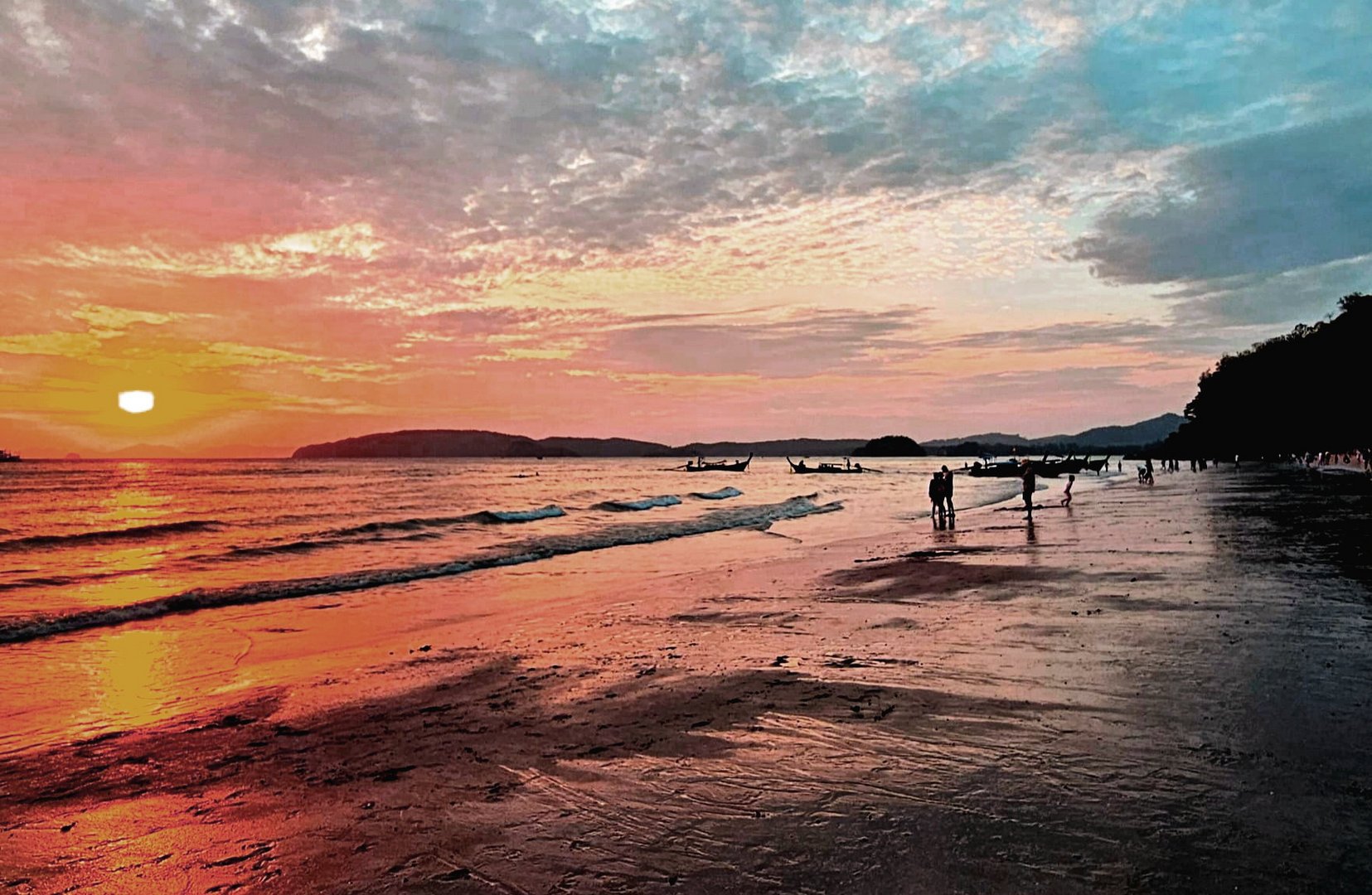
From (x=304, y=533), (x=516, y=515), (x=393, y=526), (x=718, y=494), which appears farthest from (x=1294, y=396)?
(x=304, y=533)

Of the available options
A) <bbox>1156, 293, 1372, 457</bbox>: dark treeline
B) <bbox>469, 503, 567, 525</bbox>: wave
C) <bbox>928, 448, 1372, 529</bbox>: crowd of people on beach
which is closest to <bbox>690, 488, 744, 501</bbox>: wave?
<bbox>928, 448, 1372, 529</bbox>: crowd of people on beach

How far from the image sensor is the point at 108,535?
33656 mm

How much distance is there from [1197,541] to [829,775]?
66.5ft

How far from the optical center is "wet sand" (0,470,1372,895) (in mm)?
4559

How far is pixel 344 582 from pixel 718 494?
54046 millimetres

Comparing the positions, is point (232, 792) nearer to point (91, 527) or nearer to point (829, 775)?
point (829, 775)

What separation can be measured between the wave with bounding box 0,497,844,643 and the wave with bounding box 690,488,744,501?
2776cm

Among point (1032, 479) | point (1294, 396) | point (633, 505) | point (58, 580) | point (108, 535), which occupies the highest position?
point (1294, 396)

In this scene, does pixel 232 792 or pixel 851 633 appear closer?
pixel 232 792

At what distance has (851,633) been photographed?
39.0ft

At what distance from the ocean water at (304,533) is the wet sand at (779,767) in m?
9.70

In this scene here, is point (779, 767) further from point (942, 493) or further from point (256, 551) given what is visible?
point (942, 493)

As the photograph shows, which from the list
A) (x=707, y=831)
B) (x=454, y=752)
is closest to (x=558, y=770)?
(x=454, y=752)

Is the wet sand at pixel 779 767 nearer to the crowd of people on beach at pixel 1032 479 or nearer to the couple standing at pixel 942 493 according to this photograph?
the couple standing at pixel 942 493
